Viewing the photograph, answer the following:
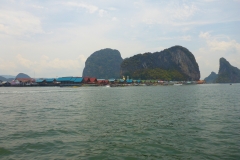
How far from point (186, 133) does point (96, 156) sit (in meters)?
8.33

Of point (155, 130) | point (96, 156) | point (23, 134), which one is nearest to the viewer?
point (96, 156)

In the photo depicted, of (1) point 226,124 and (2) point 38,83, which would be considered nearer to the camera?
(1) point 226,124

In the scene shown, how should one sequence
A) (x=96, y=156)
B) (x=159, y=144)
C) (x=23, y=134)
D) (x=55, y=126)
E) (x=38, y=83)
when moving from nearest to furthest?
1. (x=96, y=156)
2. (x=159, y=144)
3. (x=23, y=134)
4. (x=55, y=126)
5. (x=38, y=83)

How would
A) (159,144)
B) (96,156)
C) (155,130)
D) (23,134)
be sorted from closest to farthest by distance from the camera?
(96,156), (159,144), (23,134), (155,130)

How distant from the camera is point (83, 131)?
1727cm

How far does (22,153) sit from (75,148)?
303 centimetres

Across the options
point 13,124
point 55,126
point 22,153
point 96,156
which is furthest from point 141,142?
point 13,124

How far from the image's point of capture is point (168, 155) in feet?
38.3

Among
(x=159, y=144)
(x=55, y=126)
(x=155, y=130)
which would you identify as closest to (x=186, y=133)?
(x=155, y=130)

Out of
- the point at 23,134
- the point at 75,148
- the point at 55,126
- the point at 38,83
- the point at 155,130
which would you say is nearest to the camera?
the point at 75,148

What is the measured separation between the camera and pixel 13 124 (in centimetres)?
2020

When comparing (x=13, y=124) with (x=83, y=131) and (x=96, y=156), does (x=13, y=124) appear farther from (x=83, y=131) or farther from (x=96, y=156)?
(x=96, y=156)

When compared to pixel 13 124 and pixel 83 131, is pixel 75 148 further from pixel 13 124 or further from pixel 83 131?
pixel 13 124

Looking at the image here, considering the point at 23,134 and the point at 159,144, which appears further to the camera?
the point at 23,134
